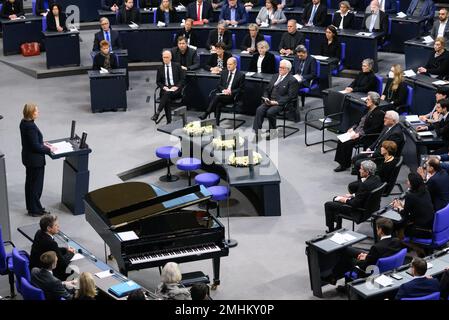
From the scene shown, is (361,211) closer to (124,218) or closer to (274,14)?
(124,218)

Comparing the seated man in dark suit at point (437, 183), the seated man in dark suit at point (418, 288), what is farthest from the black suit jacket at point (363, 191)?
the seated man in dark suit at point (418, 288)

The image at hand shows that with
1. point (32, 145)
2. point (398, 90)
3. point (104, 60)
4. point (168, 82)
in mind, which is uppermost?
point (104, 60)

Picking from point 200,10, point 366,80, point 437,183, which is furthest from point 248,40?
point 437,183

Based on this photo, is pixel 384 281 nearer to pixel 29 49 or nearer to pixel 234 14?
pixel 234 14

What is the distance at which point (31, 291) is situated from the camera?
9.04 meters

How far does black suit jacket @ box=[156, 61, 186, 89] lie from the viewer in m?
17.2

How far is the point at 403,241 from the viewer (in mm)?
11500

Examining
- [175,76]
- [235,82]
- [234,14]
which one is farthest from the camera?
[234,14]

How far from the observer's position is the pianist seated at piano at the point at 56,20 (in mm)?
20125

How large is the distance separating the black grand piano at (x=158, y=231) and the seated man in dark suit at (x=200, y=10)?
425 inches

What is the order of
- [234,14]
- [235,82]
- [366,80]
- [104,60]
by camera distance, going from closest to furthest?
[366,80]
[235,82]
[104,60]
[234,14]

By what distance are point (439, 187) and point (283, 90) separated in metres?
5.13

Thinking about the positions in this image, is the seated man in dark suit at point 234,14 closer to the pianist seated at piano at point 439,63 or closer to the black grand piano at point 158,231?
the pianist seated at piano at point 439,63

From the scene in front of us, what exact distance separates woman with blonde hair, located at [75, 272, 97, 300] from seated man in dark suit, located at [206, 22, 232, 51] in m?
10.8
